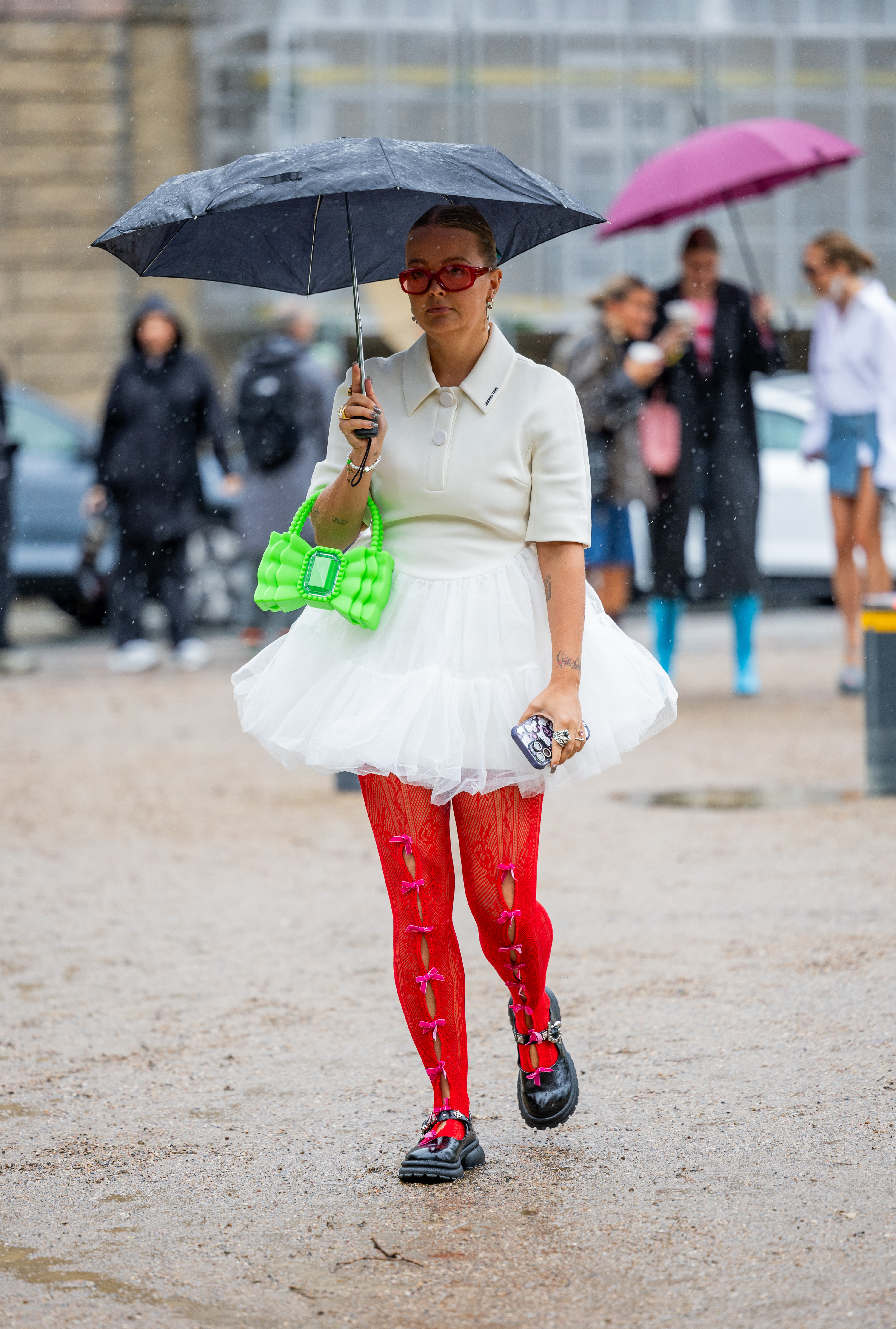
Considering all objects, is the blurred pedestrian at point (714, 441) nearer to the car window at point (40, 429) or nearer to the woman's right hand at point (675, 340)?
the woman's right hand at point (675, 340)

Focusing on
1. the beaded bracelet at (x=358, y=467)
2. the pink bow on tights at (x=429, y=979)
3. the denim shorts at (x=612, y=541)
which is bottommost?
the pink bow on tights at (x=429, y=979)

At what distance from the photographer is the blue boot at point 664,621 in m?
9.89

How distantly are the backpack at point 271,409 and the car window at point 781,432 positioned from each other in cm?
446

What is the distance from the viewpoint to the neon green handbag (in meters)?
3.71

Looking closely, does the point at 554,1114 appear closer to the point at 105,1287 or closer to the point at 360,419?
the point at 105,1287

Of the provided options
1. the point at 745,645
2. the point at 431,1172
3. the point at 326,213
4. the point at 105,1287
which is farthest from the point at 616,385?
the point at 105,1287

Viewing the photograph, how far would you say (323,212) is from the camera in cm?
407

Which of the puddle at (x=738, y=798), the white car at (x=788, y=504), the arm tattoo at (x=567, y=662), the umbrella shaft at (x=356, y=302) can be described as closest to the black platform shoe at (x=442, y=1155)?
the arm tattoo at (x=567, y=662)

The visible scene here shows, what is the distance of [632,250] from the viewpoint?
25.2 meters

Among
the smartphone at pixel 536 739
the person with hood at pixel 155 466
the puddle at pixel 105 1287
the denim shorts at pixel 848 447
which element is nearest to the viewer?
the puddle at pixel 105 1287

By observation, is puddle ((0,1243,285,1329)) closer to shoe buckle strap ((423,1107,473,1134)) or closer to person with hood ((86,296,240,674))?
shoe buckle strap ((423,1107,473,1134))

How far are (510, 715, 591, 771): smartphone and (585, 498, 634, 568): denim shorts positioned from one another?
6749mm

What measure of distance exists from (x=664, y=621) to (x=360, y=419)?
6.39 m

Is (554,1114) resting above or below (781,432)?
below
